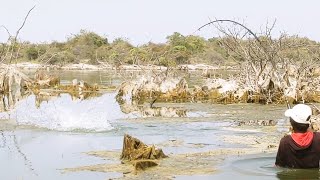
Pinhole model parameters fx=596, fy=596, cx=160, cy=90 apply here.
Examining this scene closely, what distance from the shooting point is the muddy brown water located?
1002 centimetres

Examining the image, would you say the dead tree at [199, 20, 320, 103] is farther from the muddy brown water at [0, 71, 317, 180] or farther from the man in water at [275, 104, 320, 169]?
the man in water at [275, 104, 320, 169]

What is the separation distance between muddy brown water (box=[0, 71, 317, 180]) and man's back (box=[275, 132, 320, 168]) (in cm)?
28

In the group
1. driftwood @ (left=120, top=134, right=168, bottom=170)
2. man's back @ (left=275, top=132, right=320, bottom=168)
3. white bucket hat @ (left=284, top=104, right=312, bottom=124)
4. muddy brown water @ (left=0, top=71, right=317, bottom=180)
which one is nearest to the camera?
white bucket hat @ (left=284, top=104, right=312, bottom=124)

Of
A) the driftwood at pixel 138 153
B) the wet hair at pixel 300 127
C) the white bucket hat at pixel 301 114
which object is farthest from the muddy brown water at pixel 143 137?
the white bucket hat at pixel 301 114

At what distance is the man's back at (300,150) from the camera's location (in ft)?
25.8

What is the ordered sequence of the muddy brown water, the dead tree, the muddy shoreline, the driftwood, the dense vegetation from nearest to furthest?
the muddy shoreline < the muddy brown water < the driftwood < the dead tree < the dense vegetation

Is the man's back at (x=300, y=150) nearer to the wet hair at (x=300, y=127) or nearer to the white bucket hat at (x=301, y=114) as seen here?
the wet hair at (x=300, y=127)

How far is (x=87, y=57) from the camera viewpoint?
82.7 metres

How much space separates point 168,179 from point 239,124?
27.9 ft

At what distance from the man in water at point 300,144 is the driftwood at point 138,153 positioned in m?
2.96

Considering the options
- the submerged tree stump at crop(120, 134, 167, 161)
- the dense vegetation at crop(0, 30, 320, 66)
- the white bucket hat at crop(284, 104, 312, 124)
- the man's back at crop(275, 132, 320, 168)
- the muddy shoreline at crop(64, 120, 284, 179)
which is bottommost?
the muddy shoreline at crop(64, 120, 284, 179)

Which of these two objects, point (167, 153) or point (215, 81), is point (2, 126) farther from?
point (215, 81)

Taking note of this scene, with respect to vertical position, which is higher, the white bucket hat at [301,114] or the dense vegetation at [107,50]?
the dense vegetation at [107,50]

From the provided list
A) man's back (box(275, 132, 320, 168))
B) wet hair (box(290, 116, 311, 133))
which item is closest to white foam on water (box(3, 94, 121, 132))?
man's back (box(275, 132, 320, 168))
